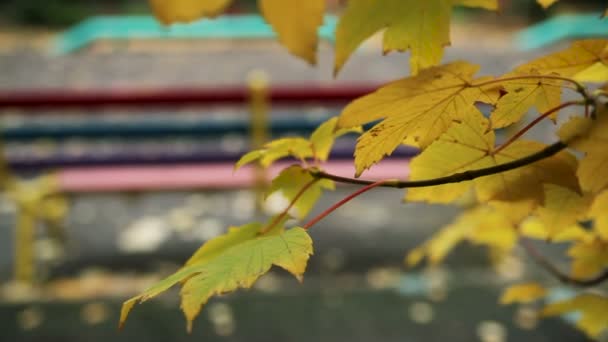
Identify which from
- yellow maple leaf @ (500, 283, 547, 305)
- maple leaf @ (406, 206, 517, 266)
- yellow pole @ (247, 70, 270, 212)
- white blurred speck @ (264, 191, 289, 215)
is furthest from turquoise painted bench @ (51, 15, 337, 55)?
yellow maple leaf @ (500, 283, 547, 305)

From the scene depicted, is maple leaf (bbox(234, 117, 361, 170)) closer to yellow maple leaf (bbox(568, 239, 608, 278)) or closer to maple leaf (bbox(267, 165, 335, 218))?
maple leaf (bbox(267, 165, 335, 218))

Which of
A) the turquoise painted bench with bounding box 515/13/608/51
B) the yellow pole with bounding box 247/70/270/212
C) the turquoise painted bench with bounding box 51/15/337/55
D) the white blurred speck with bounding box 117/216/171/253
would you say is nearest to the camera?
the yellow pole with bounding box 247/70/270/212

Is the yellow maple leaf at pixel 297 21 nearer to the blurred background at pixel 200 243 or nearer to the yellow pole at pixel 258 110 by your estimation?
the blurred background at pixel 200 243

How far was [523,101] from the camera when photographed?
17.7 inches

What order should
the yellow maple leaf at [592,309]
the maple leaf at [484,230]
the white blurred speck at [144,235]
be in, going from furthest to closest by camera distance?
the white blurred speck at [144,235] < the maple leaf at [484,230] < the yellow maple leaf at [592,309]

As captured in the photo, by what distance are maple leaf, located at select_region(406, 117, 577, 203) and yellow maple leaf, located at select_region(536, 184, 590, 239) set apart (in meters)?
0.04

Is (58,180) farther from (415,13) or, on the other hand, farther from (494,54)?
(494,54)

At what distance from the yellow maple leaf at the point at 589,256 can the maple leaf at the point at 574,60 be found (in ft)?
1.11

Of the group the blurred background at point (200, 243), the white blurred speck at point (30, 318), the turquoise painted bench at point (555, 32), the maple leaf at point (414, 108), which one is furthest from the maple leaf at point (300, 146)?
the turquoise painted bench at point (555, 32)

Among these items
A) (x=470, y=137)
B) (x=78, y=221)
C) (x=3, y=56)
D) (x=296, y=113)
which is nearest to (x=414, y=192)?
(x=470, y=137)

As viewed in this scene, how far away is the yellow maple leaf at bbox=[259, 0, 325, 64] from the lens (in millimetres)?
341

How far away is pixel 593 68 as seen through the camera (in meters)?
0.46

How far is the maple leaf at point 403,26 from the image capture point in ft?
1.24

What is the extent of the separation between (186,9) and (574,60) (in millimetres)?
279
